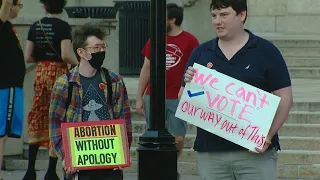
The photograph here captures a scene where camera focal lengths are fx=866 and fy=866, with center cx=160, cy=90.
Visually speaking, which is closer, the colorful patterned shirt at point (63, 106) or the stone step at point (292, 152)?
the colorful patterned shirt at point (63, 106)

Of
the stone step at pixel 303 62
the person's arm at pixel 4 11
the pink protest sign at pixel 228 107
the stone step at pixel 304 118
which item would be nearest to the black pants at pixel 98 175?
the pink protest sign at pixel 228 107

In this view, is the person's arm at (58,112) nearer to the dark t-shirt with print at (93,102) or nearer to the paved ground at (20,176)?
the dark t-shirt with print at (93,102)

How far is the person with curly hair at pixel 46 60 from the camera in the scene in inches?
355

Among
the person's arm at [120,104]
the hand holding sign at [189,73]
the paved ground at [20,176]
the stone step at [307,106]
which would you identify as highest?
the hand holding sign at [189,73]

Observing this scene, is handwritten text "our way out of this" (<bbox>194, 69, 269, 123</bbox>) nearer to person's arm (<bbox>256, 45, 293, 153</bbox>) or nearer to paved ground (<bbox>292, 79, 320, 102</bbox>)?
person's arm (<bbox>256, 45, 293, 153</bbox>)

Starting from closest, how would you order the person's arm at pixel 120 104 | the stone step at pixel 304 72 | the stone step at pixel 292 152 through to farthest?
1. the person's arm at pixel 120 104
2. the stone step at pixel 292 152
3. the stone step at pixel 304 72

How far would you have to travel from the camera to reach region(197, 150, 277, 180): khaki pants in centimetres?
554

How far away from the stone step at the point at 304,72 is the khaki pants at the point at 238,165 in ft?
28.4

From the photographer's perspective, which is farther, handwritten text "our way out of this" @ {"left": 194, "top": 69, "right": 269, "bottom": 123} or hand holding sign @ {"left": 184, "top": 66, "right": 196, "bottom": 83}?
hand holding sign @ {"left": 184, "top": 66, "right": 196, "bottom": 83}

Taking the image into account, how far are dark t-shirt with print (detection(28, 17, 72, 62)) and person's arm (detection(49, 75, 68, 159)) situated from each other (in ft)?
9.55

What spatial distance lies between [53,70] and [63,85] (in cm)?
293

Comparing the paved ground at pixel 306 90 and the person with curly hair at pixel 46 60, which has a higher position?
the person with curly hair at pixel 46 60

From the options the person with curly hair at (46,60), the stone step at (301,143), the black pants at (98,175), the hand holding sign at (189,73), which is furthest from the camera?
the stone step at (301,143)

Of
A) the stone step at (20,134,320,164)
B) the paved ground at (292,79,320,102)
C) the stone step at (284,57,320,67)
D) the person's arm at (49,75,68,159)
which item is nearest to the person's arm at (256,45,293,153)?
the person's arm at (49,75,68,159)
